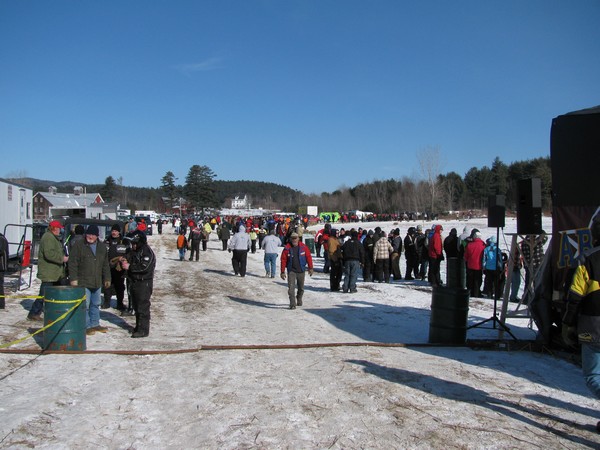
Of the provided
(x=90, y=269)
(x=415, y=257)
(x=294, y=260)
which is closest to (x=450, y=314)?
(x=294, y=260)

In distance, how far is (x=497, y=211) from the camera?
8.89 meters

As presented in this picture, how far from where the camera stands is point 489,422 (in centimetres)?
507

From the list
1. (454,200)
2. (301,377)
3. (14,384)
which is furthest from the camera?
(454,200)

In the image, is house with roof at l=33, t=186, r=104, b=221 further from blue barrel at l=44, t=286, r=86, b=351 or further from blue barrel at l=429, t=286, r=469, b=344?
blue barrel at l=429, t=286, r=469, b=344

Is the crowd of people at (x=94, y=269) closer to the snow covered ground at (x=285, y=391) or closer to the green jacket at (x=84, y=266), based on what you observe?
the green jacket at (x=84, y=266)

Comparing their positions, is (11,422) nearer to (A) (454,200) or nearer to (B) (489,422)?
(B) (489,422)

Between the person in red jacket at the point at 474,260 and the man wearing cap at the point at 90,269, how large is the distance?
9430 millimetres

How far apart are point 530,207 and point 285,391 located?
5.17m

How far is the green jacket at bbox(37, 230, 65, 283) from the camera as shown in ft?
→ 29.0

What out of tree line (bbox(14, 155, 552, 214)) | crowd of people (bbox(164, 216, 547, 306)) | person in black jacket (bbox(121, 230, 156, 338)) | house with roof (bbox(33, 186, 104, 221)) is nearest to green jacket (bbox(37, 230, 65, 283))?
person in black jacket (bbox(121, 230, 156, 338))

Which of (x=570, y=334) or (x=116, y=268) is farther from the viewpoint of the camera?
(x=116, y=268)

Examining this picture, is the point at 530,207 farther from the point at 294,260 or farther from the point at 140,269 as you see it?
the point at 140,269

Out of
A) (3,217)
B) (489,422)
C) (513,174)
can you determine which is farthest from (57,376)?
(513,174)

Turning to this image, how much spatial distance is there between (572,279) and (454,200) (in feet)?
349
